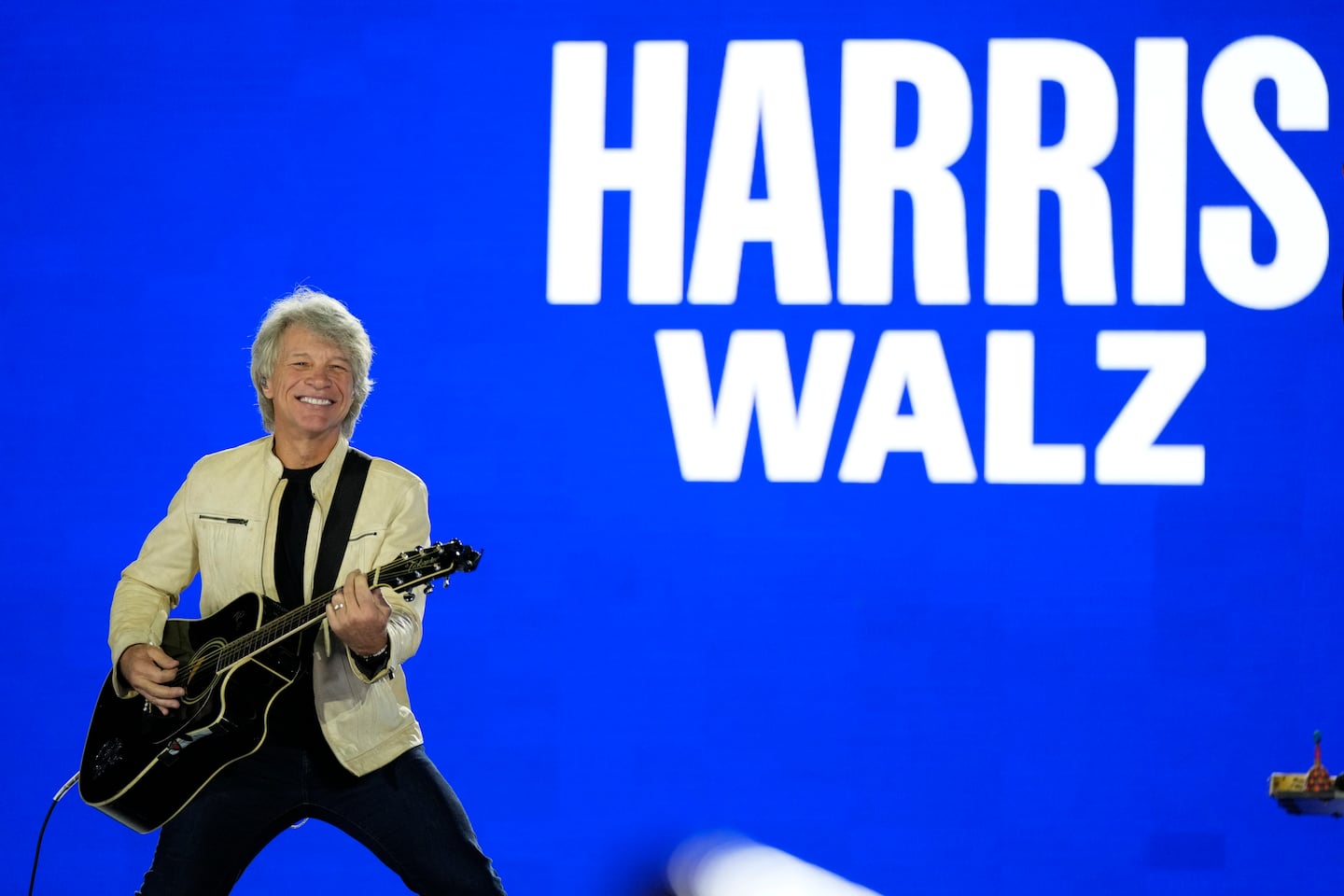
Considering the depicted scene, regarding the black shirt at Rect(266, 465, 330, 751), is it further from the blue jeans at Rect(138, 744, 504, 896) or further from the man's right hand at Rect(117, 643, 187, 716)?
the man's right hand at Rect(117, 643, 187, 716)

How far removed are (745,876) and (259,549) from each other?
2.26 metres

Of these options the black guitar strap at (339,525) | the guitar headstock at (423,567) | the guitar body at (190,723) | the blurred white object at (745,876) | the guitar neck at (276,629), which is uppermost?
the black guitar strap at (339,525)

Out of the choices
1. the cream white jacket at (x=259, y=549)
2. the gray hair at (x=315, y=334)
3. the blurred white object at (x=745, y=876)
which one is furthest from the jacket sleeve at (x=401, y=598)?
the blurred white object at (x=745, y=876)

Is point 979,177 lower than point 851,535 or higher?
higher

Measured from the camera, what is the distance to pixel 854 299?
13.8 feet

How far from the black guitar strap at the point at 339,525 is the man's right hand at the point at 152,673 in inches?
11.8

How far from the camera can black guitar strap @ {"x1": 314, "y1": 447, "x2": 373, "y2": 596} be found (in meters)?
3.12

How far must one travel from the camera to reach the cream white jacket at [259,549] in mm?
3055

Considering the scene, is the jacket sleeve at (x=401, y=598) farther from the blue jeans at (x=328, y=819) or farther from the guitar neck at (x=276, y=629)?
the blue jeans at (x=328, y=819)

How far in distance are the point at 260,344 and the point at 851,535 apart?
1.59 m

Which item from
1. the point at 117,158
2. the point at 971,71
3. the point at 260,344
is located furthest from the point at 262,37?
the point at 971,71

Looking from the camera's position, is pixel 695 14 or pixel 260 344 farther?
pixel 695 14

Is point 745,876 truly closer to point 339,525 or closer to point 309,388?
A: point 339,525

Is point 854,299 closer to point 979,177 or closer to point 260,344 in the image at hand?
point 979,177
